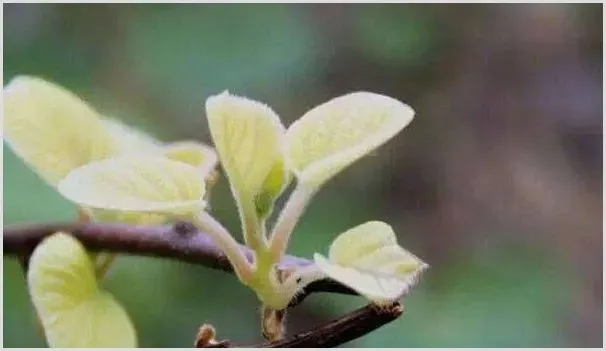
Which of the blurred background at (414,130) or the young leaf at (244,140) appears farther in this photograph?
the blurred background at (414,130)

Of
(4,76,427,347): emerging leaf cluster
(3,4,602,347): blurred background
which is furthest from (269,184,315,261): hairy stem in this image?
(3,4,602,347): blurred background

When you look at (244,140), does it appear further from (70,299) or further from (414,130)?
(414,130)

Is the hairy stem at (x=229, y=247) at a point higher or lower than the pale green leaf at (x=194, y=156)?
lower

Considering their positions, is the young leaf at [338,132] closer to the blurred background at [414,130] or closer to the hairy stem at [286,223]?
the hairy stem at [286,223]

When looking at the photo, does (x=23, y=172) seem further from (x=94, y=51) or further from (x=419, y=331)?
(x=419, y=331)

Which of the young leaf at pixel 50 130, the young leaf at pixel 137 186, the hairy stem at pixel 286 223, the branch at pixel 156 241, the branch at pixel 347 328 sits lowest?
the branch at pixel 347 328

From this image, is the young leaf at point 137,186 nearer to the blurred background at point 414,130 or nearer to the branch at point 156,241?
the branch at point 156,241

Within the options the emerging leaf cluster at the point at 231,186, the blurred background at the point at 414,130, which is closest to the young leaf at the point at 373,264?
the emerging leaf cluster at the point at 231,186
